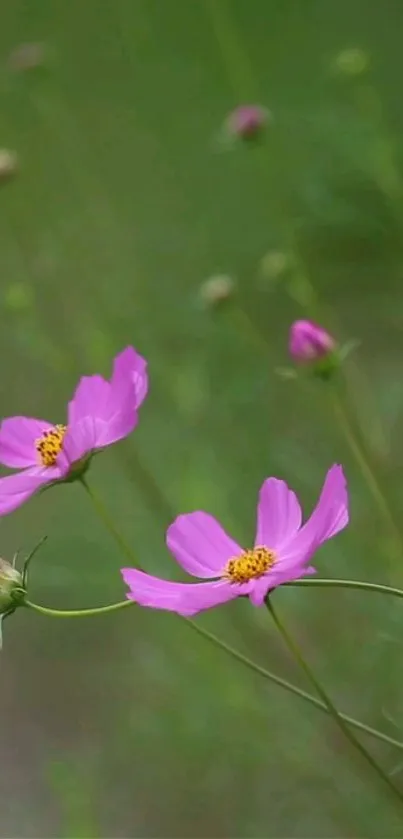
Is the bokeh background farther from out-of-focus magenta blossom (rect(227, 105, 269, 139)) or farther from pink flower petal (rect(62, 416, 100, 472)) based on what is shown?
pink flower petal (rect(62, 416, 100, 472))

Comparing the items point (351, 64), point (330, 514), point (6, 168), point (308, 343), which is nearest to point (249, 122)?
point (351, 64)

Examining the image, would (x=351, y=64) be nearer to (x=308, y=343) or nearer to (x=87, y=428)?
(x=308, y=343)

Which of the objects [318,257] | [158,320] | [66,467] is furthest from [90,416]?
[318,257]

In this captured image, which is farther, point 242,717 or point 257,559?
point 242,717

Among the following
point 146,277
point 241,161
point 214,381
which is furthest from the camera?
point 241,161

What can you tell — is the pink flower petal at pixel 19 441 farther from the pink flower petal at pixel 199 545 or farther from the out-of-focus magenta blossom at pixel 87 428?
the pink flower petal at pixel 199 545

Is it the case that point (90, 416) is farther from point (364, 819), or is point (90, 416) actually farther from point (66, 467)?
point (364, 819)

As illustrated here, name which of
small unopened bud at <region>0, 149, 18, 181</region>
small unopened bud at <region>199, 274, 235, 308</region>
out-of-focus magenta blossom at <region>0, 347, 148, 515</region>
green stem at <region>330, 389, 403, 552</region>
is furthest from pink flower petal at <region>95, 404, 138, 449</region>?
small unopened bud at <region>0, 149, 18, 181</region>

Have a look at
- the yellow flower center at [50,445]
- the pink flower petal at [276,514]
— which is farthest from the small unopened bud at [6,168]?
the pink flower petal at [276,514]
